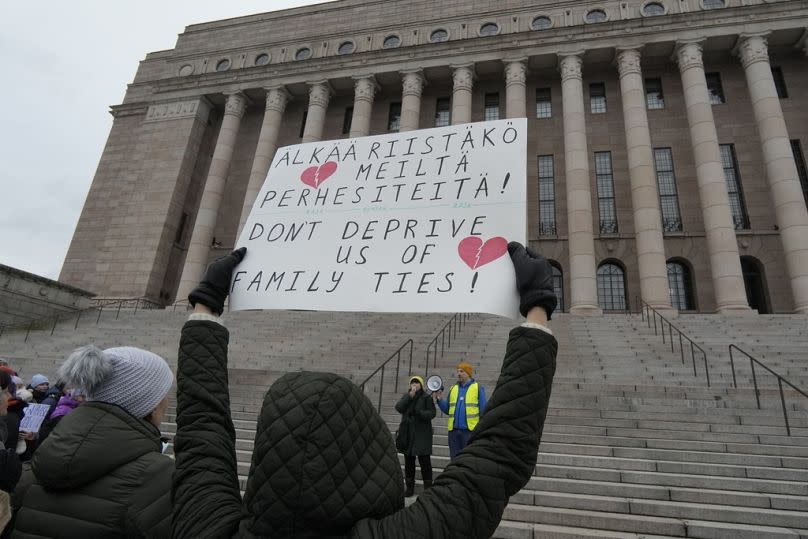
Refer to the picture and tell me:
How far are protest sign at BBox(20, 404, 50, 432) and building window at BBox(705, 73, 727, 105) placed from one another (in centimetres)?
3137

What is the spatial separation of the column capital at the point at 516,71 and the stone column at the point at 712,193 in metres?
7.72

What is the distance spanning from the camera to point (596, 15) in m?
26.4

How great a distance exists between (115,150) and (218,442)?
3721 cm

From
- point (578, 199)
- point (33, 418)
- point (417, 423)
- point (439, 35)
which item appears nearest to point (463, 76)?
point (439, 35)

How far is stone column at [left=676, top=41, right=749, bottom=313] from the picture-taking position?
19078mm

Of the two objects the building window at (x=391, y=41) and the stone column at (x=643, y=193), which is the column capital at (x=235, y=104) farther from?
the stone column at (x=643, y=193)

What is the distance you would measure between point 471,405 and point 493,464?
522cm

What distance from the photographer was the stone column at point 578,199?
20406 millimetres

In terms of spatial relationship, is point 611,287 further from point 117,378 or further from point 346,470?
point 346,470

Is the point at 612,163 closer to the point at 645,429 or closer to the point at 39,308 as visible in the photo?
the point at 645,429

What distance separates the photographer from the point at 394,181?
3510 millimetres

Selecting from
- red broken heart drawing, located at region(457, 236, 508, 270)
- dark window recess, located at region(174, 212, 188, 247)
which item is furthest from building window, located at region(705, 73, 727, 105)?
dark window recess, located at region(174, 212, 188, 247)

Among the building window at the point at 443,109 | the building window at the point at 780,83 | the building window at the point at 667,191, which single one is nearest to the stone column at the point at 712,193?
the building window at the point at 667,191

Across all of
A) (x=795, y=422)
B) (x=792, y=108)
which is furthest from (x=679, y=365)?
(x=792, y=108)
